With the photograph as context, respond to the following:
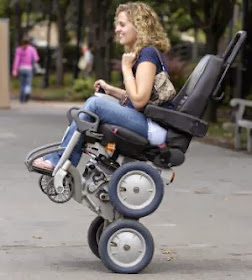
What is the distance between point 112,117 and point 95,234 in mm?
1023

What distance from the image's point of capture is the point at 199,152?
14461 millimetres

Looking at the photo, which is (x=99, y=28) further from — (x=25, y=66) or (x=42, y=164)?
(x=42, y=164)

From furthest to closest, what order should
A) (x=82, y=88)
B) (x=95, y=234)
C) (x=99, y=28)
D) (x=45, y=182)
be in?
1. (x=82, y=88)
2. (x=99, y=28)
3. (x=95, y=234)
4. (x=45, y=182)

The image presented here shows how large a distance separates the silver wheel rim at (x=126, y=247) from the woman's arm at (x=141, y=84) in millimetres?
899

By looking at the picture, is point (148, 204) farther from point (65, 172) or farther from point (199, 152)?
point (199, 152)

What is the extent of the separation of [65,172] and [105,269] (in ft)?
2.64

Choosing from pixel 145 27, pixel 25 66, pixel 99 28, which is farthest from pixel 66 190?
pixel 25 66

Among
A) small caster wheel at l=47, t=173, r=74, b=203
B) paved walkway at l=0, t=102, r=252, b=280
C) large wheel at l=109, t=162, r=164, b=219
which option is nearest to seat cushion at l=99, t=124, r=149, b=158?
large wheel at l=109, t=162, r=164, b=219

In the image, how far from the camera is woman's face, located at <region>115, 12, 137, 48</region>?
662cm

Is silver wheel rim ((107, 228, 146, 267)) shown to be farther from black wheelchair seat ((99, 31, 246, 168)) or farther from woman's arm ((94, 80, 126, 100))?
woman's arm ((94, 80, 126, 100))

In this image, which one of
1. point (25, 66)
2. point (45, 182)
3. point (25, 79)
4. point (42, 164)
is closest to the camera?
point (42, 164)

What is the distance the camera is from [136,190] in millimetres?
6461

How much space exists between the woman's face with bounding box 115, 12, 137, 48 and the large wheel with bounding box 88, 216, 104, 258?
1.35 meters

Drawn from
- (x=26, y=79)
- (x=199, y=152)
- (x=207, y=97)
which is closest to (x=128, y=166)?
(x=207, y=97)
